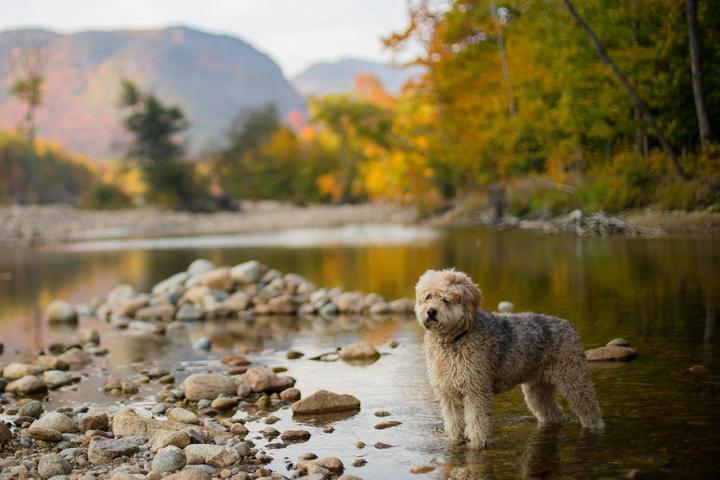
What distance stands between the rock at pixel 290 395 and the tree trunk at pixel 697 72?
22.5 meters

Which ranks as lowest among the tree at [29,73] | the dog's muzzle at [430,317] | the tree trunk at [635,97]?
the dog's muzzle at [430,317]

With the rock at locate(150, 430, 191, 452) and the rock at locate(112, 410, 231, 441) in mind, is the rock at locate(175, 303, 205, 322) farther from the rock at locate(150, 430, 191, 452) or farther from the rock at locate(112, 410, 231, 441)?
the rock at locate(150, 430, 191, 452)

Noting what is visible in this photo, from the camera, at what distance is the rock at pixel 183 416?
386 inches

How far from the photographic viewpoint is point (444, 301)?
7715mm

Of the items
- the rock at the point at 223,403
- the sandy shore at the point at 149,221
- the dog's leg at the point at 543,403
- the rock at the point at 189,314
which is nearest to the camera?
the dog's leg at the point at 543,403

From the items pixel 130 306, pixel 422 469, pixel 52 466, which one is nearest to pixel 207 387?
pixel 52 466

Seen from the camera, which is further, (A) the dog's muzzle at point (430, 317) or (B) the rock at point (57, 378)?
(B) the rock at point (57, 378)

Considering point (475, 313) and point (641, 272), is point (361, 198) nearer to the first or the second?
point (641, 272)

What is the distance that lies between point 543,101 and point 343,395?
107 feet

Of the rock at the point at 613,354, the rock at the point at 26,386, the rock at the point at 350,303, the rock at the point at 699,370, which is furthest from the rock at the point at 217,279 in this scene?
the rock at the point at 699,370

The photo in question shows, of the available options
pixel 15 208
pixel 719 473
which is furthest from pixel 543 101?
pixel 15 208

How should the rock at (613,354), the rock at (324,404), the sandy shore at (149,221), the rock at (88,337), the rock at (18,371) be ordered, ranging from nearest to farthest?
the rock at (324,404)
the rock at (613,354)
the rock at (18,371)
the rock at (88,337)
the sandy shore at (149,221)

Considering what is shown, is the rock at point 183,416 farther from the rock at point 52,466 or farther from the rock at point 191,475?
the rock at point 191,475

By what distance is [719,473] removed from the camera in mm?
7141
